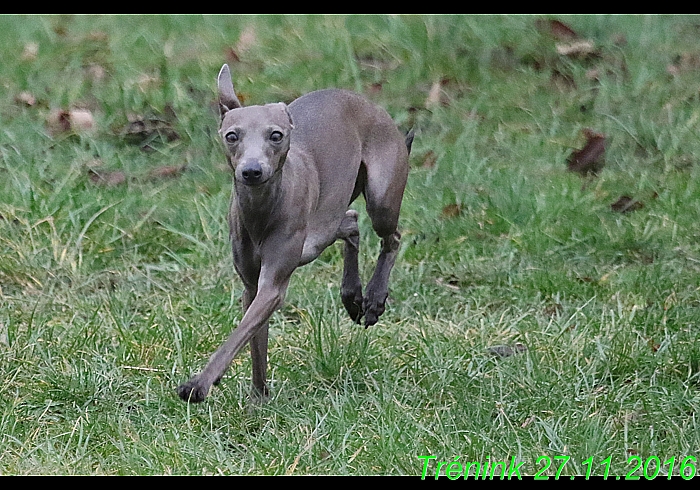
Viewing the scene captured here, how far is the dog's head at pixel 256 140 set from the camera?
12.3 feet

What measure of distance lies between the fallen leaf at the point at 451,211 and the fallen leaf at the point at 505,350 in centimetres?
145

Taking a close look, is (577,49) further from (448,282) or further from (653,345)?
(653,345)

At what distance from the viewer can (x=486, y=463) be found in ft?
13.3

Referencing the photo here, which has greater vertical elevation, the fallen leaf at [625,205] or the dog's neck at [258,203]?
the dog's neck at [258,203]

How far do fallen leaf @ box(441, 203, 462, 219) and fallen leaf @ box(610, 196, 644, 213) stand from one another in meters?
0.83

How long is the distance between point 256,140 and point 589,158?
3678 mm

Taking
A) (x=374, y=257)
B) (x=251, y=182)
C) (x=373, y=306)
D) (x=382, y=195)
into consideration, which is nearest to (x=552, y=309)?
(x=374, y=257)

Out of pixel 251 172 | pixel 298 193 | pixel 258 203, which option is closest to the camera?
pixel 251 172

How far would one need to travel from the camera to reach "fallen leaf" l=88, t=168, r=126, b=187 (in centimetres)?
666

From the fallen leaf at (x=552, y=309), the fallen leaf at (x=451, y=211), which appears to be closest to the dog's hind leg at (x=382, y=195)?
the fallen leaf at (x=552, y=309)

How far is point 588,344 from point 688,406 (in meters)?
0.58

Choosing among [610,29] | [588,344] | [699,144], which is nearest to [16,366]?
[588,344]

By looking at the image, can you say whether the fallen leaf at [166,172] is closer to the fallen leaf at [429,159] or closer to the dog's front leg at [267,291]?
the fallen leaf at [429,159]

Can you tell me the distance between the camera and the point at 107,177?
673 centimetres
